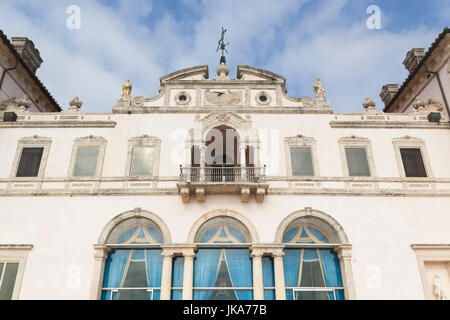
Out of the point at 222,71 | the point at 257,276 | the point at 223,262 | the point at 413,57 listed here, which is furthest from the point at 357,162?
the point at 413,57

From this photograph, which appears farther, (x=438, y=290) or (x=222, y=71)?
(x=222, y=71)

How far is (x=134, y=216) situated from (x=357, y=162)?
34.8 ft

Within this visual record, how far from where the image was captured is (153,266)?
637 inches

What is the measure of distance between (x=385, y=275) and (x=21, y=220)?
1563 centimetres

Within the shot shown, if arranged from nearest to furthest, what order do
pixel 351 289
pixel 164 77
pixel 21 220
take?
pixel 351 289
pixel 21 220
pixel 164 77

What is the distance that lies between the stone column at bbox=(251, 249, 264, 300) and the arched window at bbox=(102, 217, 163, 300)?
12.9 feet

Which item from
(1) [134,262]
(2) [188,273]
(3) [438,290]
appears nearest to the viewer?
(3) [438,290]

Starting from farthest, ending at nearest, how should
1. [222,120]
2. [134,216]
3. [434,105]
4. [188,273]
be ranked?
[434,105] → [222,120] → [134,216] → [188,273]

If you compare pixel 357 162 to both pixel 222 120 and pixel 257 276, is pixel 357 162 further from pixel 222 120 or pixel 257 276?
pixel 257 276

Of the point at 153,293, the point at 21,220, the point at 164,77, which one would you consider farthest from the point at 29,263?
the point at 164,77

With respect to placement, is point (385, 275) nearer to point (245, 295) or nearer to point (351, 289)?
point (351, 289)

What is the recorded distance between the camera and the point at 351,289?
15430 millimetres

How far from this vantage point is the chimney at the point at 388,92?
27255 mm

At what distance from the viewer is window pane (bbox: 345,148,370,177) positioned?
17844 mm
